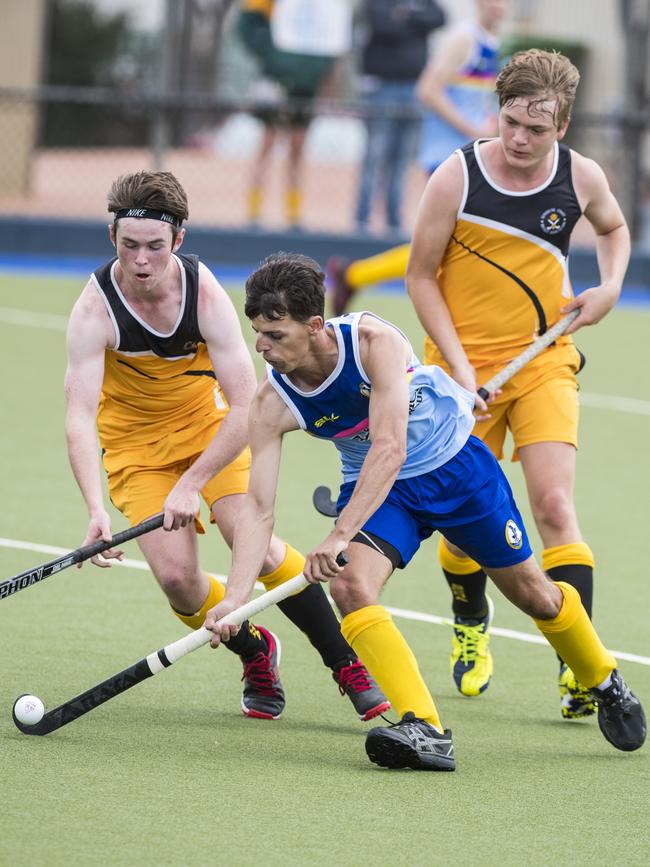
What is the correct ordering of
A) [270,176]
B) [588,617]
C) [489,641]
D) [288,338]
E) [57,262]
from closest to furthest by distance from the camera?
1. [288,338]
2. [588,617]
3. [489,641]
4. [57,262]
5. [270,176]

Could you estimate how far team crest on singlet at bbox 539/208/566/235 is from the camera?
4.98 m

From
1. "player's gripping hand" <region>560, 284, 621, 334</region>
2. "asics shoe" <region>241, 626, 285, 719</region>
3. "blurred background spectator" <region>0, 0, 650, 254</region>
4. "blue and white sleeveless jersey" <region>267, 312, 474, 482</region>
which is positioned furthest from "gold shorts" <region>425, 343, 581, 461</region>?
"blurred background spectator" <region>0, 0, 650, 254</region>

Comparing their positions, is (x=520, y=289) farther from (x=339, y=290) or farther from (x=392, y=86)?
(x=392, y=86)

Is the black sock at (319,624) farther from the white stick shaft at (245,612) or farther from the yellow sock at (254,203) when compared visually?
the yellow sock at (254,203)

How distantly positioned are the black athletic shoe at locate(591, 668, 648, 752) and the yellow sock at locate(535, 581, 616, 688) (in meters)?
0.04

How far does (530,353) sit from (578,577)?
2.23 ft

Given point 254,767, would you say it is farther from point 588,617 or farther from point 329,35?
point 329,35

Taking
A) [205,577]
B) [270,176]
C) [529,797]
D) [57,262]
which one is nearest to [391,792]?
[529,797]

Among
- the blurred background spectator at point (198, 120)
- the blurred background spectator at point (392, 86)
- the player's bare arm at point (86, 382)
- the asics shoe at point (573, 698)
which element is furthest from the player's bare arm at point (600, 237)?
the blurred background spectator at point (392, 86)

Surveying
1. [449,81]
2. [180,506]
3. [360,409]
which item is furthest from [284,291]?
[449,81]

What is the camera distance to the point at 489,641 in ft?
18.1

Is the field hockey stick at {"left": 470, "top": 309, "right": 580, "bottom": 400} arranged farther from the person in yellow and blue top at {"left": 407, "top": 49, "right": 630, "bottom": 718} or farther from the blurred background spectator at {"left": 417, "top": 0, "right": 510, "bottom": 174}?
the blurred background spectator at {"left": 417, "top": 0, "right": 510, "bottom": 174}

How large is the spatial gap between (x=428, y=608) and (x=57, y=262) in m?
8.89

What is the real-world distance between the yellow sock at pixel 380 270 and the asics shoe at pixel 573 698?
165 inches
